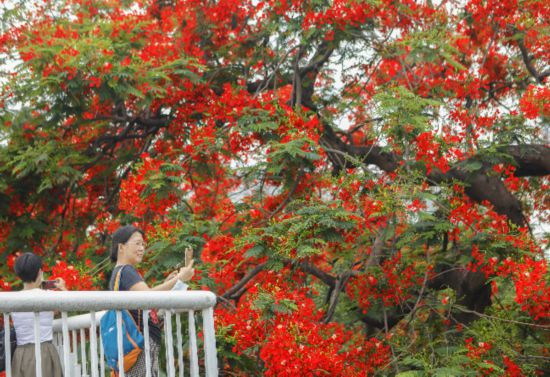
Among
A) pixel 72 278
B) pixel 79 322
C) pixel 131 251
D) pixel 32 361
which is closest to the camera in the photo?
pixel 32 361

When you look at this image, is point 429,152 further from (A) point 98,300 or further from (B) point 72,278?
(A) point 98,300

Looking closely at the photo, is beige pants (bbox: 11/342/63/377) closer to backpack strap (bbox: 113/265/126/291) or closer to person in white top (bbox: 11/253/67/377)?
person in white top (bbox: 11/253/67/377)

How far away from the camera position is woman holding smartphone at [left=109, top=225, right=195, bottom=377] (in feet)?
12.6

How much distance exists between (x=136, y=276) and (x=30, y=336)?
608 millimetres

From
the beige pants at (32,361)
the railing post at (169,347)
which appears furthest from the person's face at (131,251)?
the railing post at (169,347)

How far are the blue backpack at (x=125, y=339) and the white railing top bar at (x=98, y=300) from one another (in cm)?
65

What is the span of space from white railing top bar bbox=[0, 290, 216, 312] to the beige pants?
0.92 metres

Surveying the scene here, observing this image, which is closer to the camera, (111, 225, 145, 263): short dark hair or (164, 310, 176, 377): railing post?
(164, 310, 176, 377): railing post

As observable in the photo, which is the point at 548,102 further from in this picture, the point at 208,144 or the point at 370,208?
the point at 208,144

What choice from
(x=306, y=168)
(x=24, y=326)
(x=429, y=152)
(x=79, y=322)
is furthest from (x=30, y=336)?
(x=429, y=152)

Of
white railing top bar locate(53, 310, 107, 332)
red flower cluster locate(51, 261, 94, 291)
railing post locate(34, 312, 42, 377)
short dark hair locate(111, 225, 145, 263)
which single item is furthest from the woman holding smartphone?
red flower cluster locate(51, 261, 94, 291)

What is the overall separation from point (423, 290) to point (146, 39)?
3.69m

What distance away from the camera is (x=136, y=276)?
155 inches

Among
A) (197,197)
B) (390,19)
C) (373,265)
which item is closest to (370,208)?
(373,265)
